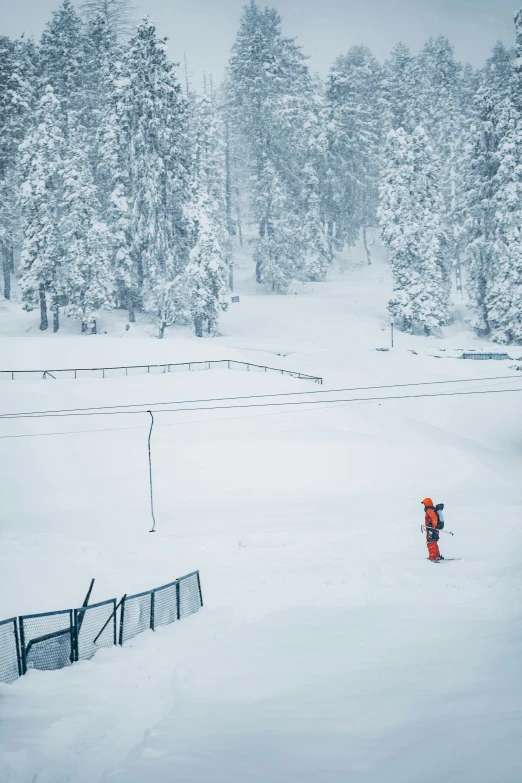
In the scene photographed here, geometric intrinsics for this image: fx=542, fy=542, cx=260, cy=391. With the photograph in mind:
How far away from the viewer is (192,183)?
43281mm

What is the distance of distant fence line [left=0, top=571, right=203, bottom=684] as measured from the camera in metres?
8.74

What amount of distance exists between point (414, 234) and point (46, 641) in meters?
46.0

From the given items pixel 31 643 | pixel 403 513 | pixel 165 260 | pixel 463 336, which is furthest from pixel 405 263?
pixel 31 643

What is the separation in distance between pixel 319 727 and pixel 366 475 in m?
16.9

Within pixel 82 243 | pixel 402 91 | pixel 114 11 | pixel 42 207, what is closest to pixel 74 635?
pixel 82 243

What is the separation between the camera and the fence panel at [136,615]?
10383 millimetres

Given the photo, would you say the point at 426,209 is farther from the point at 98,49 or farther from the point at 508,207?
the point at 98,49

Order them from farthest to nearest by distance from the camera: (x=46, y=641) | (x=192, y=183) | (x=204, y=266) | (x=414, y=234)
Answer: (x=414, y=234), (x=192, y=183), (x=204, y=266), (x=46, y=641)

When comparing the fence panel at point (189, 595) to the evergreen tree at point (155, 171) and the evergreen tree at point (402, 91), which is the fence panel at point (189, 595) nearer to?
the evergreen tree at point (155, 171)

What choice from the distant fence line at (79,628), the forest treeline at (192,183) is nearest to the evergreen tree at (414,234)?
the forest treeline at (192,183)

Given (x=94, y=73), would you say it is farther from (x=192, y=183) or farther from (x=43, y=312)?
(x=43, y=312)

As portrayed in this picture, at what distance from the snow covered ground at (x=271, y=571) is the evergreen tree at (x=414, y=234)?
10412 millimetres

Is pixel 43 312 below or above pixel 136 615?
above

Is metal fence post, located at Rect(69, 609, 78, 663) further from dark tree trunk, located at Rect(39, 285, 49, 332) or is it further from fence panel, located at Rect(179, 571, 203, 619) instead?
dark tree trunk, located at Rect(39, 285, 49, 332)
